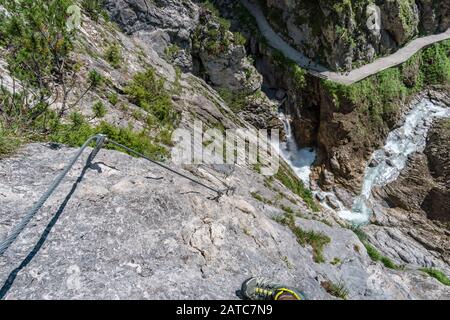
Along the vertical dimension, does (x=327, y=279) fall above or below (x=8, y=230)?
below

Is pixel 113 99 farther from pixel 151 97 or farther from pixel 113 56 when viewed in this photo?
pixel 113 56

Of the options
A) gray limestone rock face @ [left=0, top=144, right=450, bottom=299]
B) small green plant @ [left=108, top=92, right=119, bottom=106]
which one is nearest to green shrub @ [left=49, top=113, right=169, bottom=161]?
gray limestone rock face @ [left=0, top=144, right=450, bottom=299]

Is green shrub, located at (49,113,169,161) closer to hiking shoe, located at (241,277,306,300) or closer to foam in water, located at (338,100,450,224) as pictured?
hiking shoe, located at (241,277,306,300)

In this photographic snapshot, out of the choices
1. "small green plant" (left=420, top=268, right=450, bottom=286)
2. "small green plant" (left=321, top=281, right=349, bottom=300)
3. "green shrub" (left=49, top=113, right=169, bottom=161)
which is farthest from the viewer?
"small green plant" (left=420, top=268, right=450, bottom=286)

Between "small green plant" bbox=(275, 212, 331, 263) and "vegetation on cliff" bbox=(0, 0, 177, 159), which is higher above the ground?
"vegetation on cliff" bbox=(0, 0, 177, 159)

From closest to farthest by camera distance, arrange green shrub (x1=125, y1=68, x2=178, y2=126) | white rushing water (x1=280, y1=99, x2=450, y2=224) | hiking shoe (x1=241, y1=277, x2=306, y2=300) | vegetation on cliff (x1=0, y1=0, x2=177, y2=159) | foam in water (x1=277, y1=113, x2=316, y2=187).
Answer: hiking shoe (x1=241, y1=277, x2=306, y2=300)
vegetation on cliff (x1=0, y1=0, x2=177, y2=159)
green shrub (x1=125, y1=68, x2=178, y2=126)
white rushing water (x1=280, y1=99, x2=450, y2=224)
foam in water (x1=277, y1=113, x2=316, y2=187)

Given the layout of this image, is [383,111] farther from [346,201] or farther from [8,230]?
[8,230]

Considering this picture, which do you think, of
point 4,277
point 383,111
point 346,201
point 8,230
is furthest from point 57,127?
point 383,111
